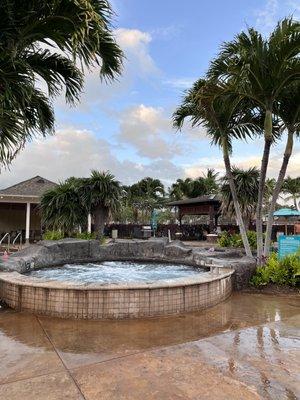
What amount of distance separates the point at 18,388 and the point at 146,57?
27.4 ft

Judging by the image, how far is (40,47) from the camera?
4.67 metres

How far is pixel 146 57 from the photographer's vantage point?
8.90m

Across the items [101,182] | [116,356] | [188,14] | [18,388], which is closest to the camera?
[18,388]

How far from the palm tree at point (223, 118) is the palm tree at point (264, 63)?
459mm

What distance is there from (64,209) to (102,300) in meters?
8.53

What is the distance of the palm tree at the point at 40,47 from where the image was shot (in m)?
3.78

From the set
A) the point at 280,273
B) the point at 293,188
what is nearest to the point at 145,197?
the point at 293,188

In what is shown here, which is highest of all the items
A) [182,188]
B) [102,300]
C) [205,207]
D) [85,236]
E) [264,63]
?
[182,188]

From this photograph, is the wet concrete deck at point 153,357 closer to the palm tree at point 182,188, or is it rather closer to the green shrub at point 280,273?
the green shrub at point 280,273

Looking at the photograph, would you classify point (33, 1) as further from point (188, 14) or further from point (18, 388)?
point (188, 14)

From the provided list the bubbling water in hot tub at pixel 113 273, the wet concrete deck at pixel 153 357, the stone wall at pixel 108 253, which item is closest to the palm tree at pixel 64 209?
the stone wall at pixel 108 253

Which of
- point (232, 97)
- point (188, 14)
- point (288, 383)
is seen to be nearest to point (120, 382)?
point (288, 383)

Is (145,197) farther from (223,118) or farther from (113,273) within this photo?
(223,118)

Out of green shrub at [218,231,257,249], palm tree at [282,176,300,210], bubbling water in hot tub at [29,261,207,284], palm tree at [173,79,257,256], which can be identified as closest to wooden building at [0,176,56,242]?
bubbling water in hot tub at [29,261,207,284]
